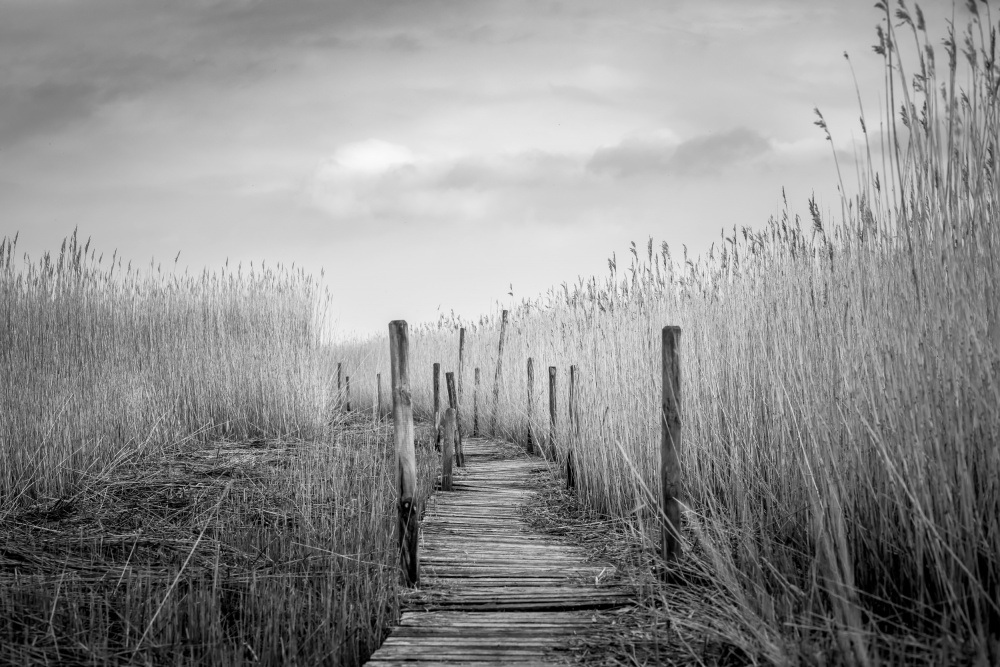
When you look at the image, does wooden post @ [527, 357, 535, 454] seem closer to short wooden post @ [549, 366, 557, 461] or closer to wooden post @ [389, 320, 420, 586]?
short wooden post @ [549, 366, 557, 461]

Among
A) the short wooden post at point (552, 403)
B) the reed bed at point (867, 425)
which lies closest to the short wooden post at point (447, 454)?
the short wooden post at point (552, 403)

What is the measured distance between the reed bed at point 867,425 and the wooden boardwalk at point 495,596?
15.6 inches

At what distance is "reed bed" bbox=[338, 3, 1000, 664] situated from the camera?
221 cm

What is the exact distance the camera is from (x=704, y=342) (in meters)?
4.65

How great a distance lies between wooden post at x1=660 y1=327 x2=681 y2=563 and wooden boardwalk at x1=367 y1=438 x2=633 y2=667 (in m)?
0.34

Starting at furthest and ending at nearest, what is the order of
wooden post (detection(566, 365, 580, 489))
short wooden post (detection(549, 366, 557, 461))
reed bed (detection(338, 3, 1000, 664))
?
1. short wooden post (detection(549, 366, 557, 461))
2. wooden post (detection(566, 365, 580, 489))
3. reed bed (detection(338, 3, 1000, 664))

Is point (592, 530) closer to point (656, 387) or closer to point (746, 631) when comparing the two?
point (656, 387)

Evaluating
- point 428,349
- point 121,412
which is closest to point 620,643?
point 121,412

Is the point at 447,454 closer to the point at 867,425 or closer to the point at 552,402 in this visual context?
the point at 552,402

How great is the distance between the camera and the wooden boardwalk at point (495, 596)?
2.83 m

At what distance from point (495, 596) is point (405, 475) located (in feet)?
2.39

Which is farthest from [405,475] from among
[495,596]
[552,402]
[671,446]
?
[552,402]

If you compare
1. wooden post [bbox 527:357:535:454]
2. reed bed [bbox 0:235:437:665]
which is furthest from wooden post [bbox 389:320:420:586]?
wooden post [bbox 527:357:535:454]

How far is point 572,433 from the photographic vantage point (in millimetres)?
5867
